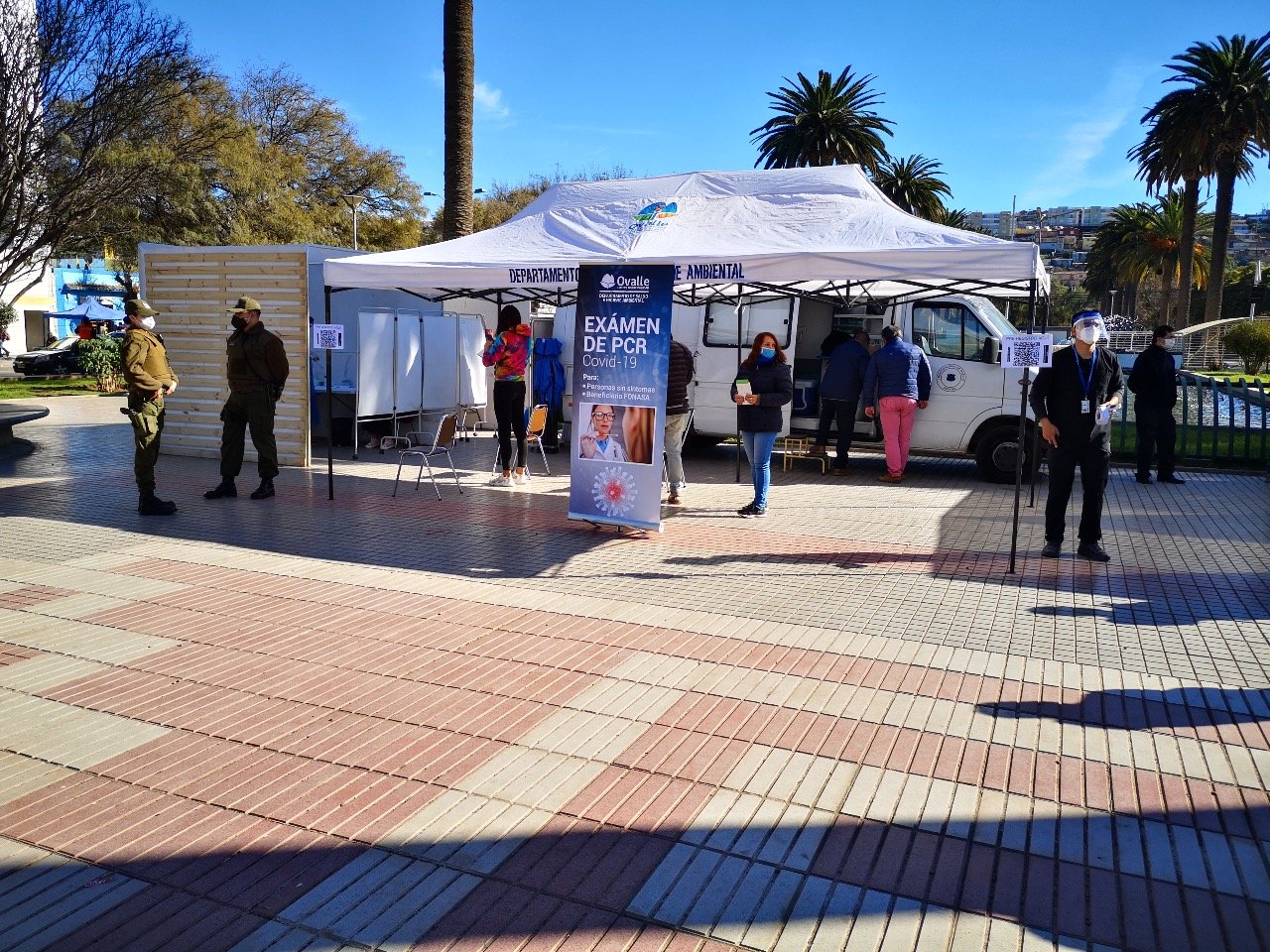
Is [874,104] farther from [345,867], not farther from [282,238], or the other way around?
[345,867]

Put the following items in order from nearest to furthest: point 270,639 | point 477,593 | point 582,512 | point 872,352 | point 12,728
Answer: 1. point 12,728
2. point 270,639
3. point 477,593
4. point 582,512
5. point 872,352

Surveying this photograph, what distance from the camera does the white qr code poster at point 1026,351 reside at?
7.43m

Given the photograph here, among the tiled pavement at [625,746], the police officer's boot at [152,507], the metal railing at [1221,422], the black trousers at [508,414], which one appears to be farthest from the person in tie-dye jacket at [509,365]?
the metal railing at [1221,422]

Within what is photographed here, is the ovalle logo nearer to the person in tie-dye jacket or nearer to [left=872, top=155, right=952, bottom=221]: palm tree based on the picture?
the person in tie-dye jacket

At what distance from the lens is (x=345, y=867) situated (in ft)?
11.3

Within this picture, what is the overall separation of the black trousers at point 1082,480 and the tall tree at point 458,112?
1200cm

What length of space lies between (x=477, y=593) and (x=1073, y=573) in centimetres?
470

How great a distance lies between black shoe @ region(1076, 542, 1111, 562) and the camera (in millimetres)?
8273

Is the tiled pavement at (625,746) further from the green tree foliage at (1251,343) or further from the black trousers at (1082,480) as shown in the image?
the green tree foliage at (1251,343)

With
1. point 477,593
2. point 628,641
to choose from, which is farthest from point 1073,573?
point 477,593

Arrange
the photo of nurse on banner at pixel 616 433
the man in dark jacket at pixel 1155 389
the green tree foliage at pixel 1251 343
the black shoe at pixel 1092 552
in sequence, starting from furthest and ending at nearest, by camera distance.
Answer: the green tree foliage at pixel 1251 343, the man in dark jacket at pixel 1155 389, the photo of nurse on banner at pixel 616 433, the black shoe at pixel 1092 552

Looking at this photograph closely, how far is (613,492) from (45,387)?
25610mm

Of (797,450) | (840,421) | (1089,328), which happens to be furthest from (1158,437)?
(1089,328)

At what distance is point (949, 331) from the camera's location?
12.5m
